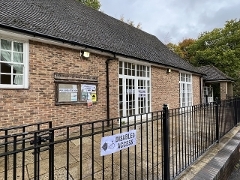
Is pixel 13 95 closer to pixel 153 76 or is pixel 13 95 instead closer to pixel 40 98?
pixel 40 98

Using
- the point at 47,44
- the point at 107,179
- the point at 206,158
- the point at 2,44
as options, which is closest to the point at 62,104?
the point at 47,44

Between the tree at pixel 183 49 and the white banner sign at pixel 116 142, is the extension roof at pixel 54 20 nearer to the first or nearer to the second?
the white banner sign at pixel 116 142

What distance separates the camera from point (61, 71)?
21.9 ft

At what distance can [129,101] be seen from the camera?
984 cm

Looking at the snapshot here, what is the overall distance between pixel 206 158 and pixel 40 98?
503 centimetres

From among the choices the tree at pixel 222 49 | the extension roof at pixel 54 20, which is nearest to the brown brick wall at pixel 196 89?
the extension roof at pixel 54 20

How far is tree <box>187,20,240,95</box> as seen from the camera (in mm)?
24031

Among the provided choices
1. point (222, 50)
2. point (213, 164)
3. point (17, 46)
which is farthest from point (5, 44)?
point (222, 50)

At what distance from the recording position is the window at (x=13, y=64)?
5.46 m

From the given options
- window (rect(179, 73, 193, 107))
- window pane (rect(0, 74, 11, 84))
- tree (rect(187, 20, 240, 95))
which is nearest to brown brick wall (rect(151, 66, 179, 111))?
window (rect(179, 73, 193, 107))

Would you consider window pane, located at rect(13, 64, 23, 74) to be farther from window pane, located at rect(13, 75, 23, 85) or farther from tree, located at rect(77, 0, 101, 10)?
tree, located at rect(77, 0, 101, 10)

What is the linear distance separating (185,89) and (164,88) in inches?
144

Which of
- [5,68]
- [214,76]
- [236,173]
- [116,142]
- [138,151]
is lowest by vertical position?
[236,173]

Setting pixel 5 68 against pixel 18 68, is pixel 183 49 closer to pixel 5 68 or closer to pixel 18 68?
pixel 18 68
